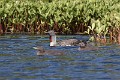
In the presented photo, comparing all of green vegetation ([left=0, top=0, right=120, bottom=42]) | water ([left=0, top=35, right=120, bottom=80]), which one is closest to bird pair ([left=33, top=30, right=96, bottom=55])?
water ([left=0, top=35, right=120, bottom=80])

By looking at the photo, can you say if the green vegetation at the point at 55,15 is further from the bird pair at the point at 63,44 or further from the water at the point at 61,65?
the water at the point at 61,65

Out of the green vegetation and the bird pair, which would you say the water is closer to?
the bird pair

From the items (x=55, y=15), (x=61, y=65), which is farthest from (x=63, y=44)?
(x=55, y=15)

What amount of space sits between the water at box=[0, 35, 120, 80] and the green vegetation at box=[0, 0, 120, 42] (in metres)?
9.95

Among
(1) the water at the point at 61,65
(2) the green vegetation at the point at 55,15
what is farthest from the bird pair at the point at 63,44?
(2) the green vegetation at the point at 55,15

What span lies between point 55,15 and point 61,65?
1614 cm

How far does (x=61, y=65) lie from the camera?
16297 millimetres

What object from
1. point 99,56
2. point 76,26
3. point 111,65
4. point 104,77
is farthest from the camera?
point 76,26

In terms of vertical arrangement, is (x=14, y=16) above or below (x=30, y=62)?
above

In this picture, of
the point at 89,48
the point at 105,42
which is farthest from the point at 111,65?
the point at 105,42

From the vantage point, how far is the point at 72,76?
46.2 ft

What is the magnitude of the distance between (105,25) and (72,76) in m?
10.9

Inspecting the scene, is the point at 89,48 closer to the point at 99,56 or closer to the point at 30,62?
the point at 99,56

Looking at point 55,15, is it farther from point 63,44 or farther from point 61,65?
point 61,65
